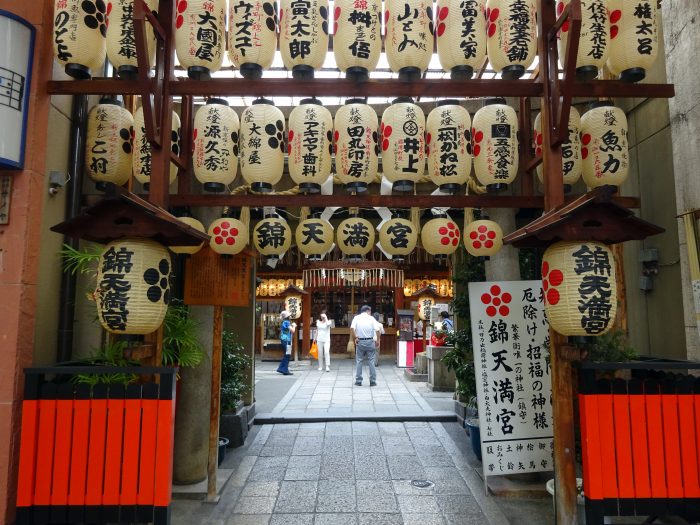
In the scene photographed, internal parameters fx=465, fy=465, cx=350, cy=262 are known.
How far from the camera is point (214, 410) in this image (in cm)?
654

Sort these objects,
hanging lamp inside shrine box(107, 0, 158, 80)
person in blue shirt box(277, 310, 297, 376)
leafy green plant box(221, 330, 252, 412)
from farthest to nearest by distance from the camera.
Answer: person in blue shirt box(277, 310, 297, 376) < leafy green plant box(221, 330, 252, 412) < hanging lamp inside shrine box(107, 0, 158, 80)

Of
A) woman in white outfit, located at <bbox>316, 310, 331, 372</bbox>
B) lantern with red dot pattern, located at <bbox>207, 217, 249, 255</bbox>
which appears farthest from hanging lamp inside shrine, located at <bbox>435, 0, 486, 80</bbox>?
woman in white outfit, located at <bbox>316, 310, 331, 372</bbox>

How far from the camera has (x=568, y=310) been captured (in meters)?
4.58

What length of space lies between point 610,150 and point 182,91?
210 inches

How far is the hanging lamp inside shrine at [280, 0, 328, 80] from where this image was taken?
5574 millimetres

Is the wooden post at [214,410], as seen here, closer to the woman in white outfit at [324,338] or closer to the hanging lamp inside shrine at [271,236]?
the hanging lamp inside shrine at [271,236]

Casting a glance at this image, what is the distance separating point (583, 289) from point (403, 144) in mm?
2744

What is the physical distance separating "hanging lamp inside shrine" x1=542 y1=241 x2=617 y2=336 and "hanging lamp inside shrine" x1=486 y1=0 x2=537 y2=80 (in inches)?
96.5

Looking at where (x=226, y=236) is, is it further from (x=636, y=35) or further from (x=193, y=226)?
(x=636, y=35)

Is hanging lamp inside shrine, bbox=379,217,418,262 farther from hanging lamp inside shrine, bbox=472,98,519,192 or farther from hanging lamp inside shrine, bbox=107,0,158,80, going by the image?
hanging lamp inside shrine, bbox=107,0,158,80

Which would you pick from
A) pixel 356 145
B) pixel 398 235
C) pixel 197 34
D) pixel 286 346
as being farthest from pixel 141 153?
pixel 286 346

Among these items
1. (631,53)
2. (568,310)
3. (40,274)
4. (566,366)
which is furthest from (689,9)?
(40,274)

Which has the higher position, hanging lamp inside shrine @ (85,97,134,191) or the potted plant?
hanging lamp inside shrine @ (85,97,134,191)

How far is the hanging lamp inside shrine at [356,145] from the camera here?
595 cm
